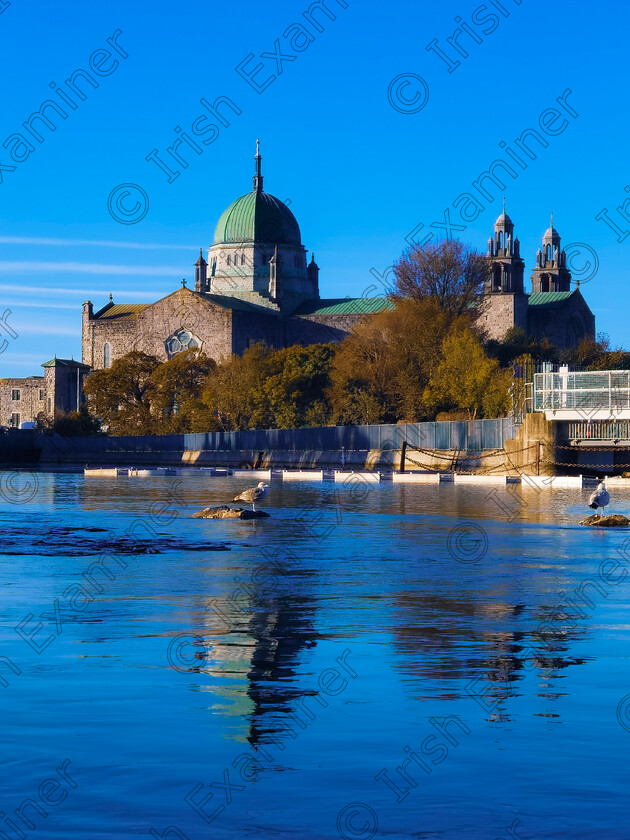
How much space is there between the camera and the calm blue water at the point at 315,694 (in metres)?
6.81

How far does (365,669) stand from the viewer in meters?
10.6

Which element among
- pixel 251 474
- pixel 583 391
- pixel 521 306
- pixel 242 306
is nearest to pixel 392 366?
pixel 251 474

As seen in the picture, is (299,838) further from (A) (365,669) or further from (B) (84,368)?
(B) (84,368)

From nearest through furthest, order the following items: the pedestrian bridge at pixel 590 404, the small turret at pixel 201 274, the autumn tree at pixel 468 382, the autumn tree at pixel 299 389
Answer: the pedestrian bridge at pixel 590 404 → the autumn tree at pixel 468 382 → the autumn tree at pixel 299 389 → the small turret at pixel 201 274

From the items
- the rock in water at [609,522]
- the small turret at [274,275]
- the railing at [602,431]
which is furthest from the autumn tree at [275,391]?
the rock in water at [609,522]

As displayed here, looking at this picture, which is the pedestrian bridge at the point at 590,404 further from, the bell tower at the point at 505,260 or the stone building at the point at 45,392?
the stone building at the point at 45,392

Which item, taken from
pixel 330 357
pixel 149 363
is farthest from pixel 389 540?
pixel 149 363

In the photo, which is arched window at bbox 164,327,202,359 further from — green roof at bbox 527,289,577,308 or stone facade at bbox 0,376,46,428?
green roof at bbox 527,289,577,308

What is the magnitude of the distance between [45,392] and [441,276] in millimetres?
62961

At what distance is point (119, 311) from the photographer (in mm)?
138750

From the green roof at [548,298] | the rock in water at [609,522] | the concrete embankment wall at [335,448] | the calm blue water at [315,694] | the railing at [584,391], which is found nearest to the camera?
the calm blue water at [315,694]

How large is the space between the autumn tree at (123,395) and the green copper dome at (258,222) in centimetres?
3250

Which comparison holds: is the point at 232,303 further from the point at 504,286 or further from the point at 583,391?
the point at 583,391

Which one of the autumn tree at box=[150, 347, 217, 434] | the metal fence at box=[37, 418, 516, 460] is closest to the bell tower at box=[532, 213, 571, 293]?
the autumn tree at box=[150, 347, 217, 434]
